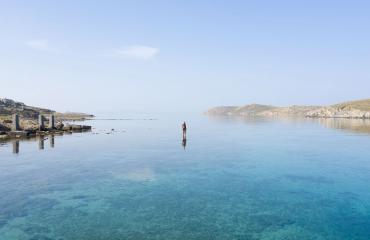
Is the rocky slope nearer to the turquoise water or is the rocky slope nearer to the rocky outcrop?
the rocky outcrop

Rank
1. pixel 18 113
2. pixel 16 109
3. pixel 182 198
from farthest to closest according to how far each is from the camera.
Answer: pixel 16 109 < pixel 18 113 < pixel 182 198

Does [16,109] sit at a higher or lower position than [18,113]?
higher

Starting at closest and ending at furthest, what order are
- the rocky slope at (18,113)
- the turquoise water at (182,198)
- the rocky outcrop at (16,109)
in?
the turquoise water at (182,198) → the rocky slope at (18,113) → the rocky outcrop at (16,109)

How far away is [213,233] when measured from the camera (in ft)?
61.7

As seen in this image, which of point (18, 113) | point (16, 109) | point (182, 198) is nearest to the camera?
point (182, 198)

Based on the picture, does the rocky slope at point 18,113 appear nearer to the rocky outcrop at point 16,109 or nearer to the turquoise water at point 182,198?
the rocky outcrop at point 16,109

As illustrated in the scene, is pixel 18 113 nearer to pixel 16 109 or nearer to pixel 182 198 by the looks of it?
pixel 16 109

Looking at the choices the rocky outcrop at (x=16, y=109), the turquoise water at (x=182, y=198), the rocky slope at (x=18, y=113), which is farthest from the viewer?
the rocky outcrop at (x=16, y=109)

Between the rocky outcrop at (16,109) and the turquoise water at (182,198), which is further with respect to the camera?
the rocky outcrop at (16,109)

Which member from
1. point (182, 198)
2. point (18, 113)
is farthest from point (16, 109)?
point (182, 198)

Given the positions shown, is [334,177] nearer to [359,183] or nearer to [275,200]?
[359,183]

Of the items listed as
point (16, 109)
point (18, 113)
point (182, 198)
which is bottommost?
point (182, 198)

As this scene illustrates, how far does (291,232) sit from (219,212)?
5.13 m

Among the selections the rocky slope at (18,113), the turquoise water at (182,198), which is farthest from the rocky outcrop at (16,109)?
the turquoise water at (182,198)
